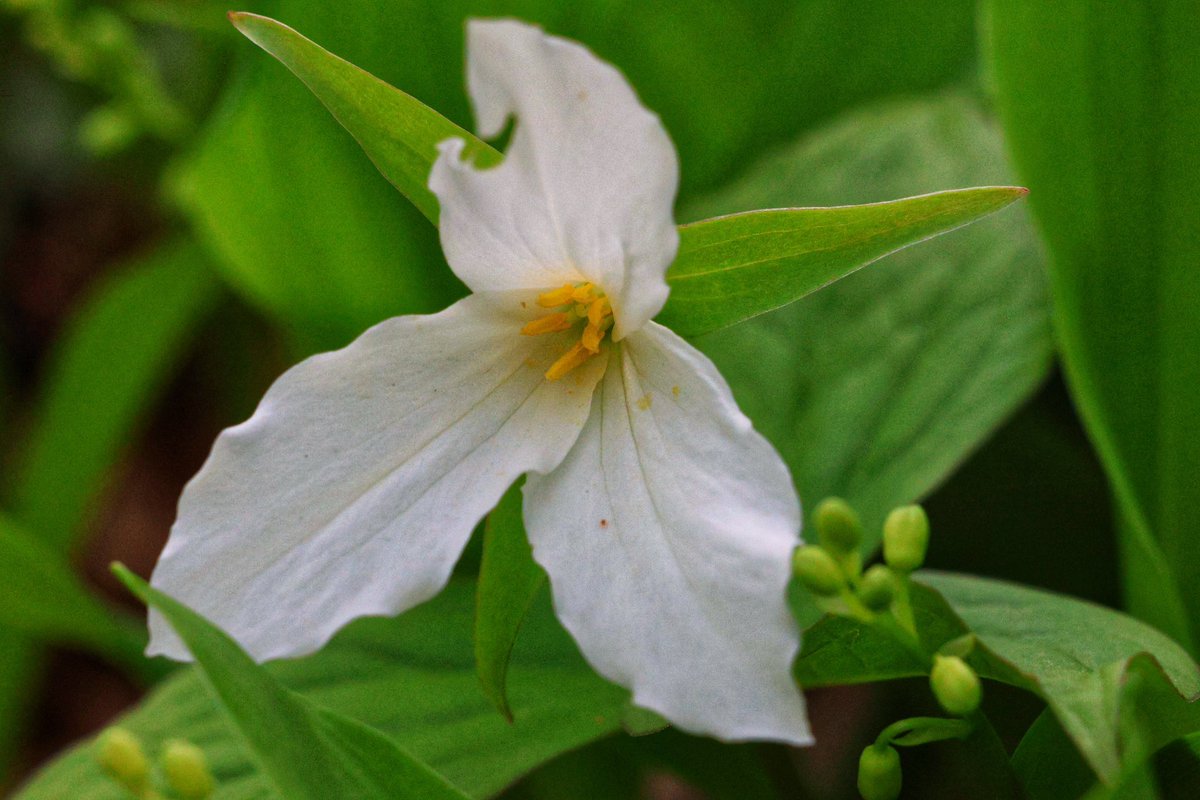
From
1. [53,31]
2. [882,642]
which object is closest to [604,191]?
[882,642]

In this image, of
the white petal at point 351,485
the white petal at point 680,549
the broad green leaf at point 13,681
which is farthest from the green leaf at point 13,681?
the white petal at point 680,549

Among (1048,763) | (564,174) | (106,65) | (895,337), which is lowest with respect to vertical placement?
(1048,763)

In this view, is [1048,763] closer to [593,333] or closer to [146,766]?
[593,333]

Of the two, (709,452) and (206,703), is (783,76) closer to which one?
(709,452)

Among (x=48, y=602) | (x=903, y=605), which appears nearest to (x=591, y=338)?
(x=903, y=605)

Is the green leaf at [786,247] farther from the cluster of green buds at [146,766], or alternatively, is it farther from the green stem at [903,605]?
the cluster of green buds at [146,766]

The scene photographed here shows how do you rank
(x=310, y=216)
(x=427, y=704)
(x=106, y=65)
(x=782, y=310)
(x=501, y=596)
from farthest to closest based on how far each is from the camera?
(x=106, y=65), (x=310, y=216), (x=782, y=310), (x=427, y=704), (x=501, y=596)

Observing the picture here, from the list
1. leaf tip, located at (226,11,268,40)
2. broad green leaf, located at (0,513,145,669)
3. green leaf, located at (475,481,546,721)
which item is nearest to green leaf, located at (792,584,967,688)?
green leaf, located at (475,481,546,721)
